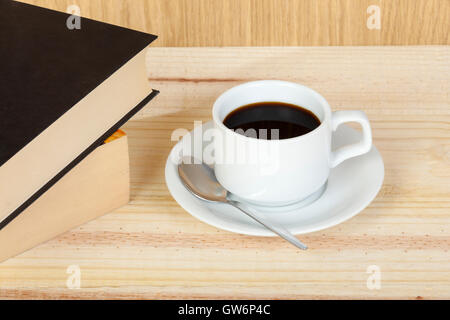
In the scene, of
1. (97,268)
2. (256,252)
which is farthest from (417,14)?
(97,268)

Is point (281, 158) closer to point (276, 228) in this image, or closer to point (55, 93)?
point (276, 228)

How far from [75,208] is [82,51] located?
16 centimetres

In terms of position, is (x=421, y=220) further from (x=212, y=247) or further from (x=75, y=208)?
(x=75, y=208)

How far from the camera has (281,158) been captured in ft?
1.96

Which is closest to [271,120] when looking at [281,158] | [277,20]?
[281,158]

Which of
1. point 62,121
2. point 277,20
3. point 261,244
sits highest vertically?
point 277,20

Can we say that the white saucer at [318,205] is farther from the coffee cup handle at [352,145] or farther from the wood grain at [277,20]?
the wood grain at [277,20]

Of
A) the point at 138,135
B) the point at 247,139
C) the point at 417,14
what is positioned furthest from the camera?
the point at 417,14

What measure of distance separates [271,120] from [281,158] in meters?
0.09

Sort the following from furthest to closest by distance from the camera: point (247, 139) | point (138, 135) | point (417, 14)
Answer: point (417, 14) < point (138, 135) < point (247, 139)

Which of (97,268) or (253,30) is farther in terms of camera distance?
(253,30)

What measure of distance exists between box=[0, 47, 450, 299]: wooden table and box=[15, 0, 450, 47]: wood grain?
209mm

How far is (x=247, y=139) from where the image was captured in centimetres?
59

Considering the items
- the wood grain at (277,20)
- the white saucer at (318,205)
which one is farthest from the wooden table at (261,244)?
the wood grain at (277,20)
